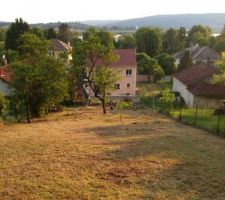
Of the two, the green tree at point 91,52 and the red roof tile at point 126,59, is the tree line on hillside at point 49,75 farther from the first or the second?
the red roof tile at point 126,59

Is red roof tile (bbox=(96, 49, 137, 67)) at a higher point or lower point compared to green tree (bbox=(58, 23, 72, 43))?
lower

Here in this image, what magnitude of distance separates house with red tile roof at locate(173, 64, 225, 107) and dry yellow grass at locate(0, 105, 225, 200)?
50.8 ft

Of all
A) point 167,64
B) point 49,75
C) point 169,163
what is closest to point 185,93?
point 49,75

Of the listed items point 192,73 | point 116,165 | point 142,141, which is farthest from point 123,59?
point 116,165

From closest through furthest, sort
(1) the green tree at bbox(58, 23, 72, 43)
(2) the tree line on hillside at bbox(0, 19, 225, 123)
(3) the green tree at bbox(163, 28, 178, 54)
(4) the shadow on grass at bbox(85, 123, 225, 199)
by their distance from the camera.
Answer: (4) the shadow on grass at bbox(85, 123, 225, 199) < (2) the tree line on hillside at bbox(0, 19, 225, 123) < (1) the green tree at bbox(58, 23, 72, 43) < (3) the green tree at bbox(163, 28, 178, 54)

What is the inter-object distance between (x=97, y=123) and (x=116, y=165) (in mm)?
11191

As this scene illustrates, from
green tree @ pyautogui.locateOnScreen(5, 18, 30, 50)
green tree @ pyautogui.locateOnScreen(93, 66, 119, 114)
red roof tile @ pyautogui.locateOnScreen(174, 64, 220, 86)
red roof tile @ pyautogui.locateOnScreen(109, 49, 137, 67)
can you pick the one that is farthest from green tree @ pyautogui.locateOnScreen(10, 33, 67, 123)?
green tree @ pyautogui.locateOnScreen(5, 18, 30, 50)

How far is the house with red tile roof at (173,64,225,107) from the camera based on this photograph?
34031 mm

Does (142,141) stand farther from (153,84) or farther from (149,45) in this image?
(149,45)

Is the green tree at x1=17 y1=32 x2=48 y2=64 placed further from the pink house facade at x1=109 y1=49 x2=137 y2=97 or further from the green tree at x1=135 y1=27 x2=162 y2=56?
the green tree at x1=135 y1=27 x2=162 y2=56

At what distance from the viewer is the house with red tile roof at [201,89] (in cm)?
3403

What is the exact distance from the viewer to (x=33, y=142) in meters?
16.4

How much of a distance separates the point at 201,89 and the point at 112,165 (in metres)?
23.4

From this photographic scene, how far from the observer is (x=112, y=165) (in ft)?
41.9
